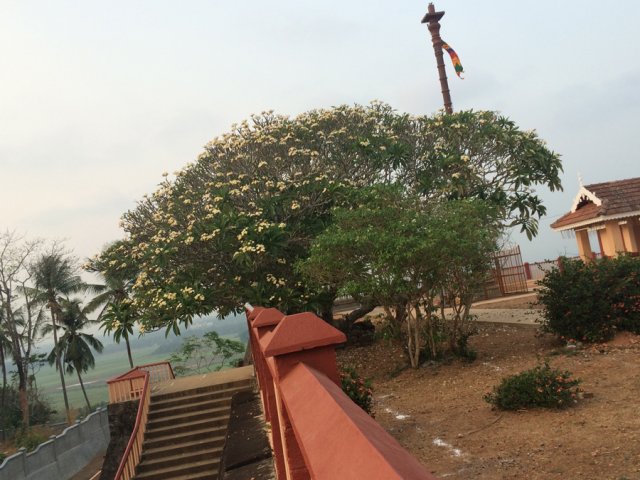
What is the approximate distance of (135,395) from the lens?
49.7ft

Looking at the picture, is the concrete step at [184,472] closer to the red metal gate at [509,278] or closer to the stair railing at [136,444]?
the stair railing at [136,444]

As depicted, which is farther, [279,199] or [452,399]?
[279,199]

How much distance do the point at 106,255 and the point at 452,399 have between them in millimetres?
14565

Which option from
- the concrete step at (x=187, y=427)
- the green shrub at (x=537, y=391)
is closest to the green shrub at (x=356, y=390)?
the green shrub at (x=537, y=391)

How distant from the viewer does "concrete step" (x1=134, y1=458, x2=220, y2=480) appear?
12.1m

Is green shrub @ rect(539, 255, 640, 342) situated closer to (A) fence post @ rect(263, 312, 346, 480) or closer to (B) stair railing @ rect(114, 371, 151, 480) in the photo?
(B) stair railing @ rect(114, 371, 151, 480)

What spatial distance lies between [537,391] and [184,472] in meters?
8.07

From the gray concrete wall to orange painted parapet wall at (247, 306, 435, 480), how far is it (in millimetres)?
19695

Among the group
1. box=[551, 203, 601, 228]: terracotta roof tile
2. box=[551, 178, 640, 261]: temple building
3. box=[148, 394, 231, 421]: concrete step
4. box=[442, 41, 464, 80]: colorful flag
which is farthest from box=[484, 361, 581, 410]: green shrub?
box=[442, 41, 464, 80]: colorful flag

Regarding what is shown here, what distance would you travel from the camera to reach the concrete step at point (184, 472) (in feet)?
39.7

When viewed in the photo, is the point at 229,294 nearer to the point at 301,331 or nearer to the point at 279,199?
the point at 279,199

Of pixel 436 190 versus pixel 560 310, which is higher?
pixel 436 190

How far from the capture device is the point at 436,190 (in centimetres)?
1958

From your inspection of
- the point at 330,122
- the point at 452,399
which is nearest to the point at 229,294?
the point at 330,122
